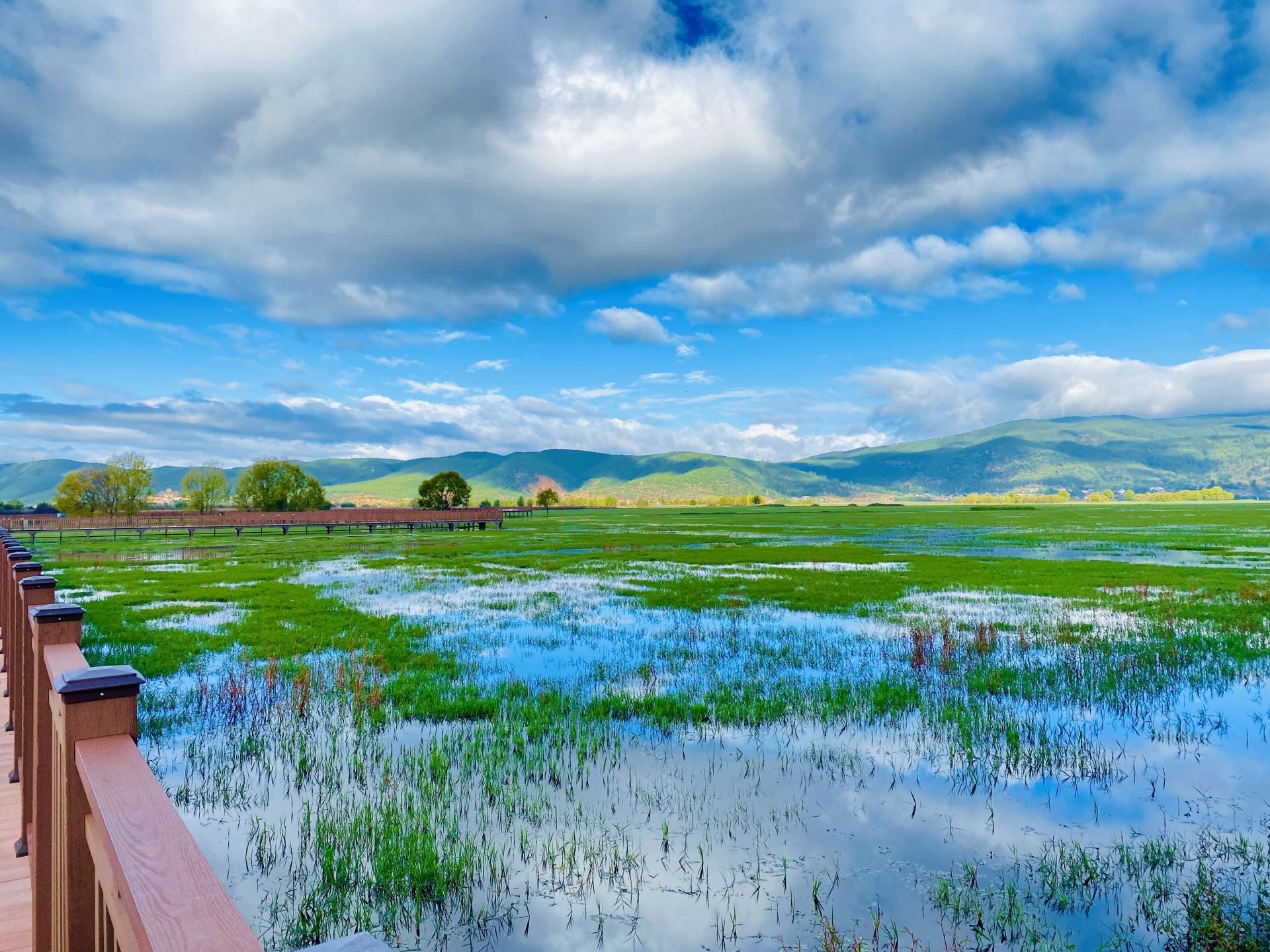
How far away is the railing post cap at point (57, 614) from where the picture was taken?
3.95m

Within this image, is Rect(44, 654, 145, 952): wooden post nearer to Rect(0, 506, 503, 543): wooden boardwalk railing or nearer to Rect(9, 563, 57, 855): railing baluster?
Rect(9, 563, 57, 855): railing baluster

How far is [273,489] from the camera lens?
348 ft

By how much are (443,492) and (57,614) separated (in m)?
115

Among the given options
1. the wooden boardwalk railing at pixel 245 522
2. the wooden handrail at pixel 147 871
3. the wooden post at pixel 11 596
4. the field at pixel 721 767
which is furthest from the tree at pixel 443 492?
the wooden handrail at pixel 147 871

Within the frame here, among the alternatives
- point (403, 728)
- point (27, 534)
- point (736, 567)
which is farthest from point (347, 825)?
point (27, 534)

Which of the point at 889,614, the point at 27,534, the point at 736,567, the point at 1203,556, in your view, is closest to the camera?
the point at 889,614

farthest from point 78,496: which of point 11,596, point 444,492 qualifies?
point 11,596

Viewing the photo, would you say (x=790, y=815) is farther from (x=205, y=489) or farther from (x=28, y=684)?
(x=205, y=489)

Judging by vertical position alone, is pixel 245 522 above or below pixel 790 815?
above

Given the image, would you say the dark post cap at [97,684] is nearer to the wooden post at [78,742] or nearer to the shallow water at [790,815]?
the wooden post at [78,742]

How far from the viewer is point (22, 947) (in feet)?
15.0

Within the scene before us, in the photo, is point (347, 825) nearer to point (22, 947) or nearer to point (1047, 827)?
point (22, 947)

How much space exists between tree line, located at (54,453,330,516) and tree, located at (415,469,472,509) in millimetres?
16902

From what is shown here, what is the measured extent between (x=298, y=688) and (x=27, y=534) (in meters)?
69.0
